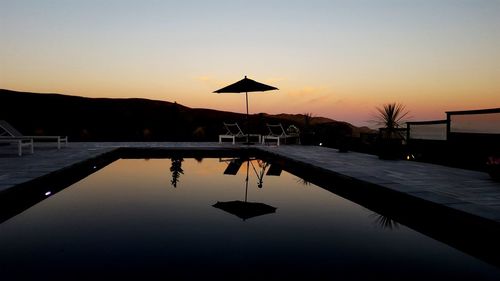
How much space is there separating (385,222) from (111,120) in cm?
2194

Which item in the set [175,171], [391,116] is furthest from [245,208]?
[391,116]

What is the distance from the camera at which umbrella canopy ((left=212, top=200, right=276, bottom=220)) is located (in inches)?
172

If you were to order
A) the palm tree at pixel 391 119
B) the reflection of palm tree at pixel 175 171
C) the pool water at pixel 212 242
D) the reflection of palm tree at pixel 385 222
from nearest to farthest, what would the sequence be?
1. the pool water at pixel 212 242
2. the reflection of palm tree at pixel 385 222
3. the reflection of palm tree at pixel 175 171
4. the palm tree at pixel 391 119

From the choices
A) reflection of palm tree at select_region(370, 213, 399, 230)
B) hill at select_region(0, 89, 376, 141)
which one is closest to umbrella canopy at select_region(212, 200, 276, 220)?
reflection of palm tree at select_region(370, 213, 399, 230)

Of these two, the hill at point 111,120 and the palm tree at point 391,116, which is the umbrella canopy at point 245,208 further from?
the hill at point 111,120

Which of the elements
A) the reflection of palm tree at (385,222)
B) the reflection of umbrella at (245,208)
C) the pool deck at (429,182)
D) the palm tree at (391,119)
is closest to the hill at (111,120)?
the palm tree at (391,119)

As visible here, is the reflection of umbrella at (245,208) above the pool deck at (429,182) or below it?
below

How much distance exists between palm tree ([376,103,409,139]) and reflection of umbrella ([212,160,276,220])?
7568mm

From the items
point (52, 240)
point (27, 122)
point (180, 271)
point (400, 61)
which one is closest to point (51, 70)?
point (27, 122)

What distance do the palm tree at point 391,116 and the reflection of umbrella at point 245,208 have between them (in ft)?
24.8

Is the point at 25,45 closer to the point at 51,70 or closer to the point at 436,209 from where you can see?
the point at 51,70

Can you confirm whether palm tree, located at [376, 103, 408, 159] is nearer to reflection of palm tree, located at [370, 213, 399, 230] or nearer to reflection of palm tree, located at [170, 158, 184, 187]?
reflection of palm tree, located at [170, 158, 184, 187]

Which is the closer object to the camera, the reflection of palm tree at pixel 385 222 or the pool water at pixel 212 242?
the pool water at pixel 212 242

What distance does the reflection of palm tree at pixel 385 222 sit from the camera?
152 inches
